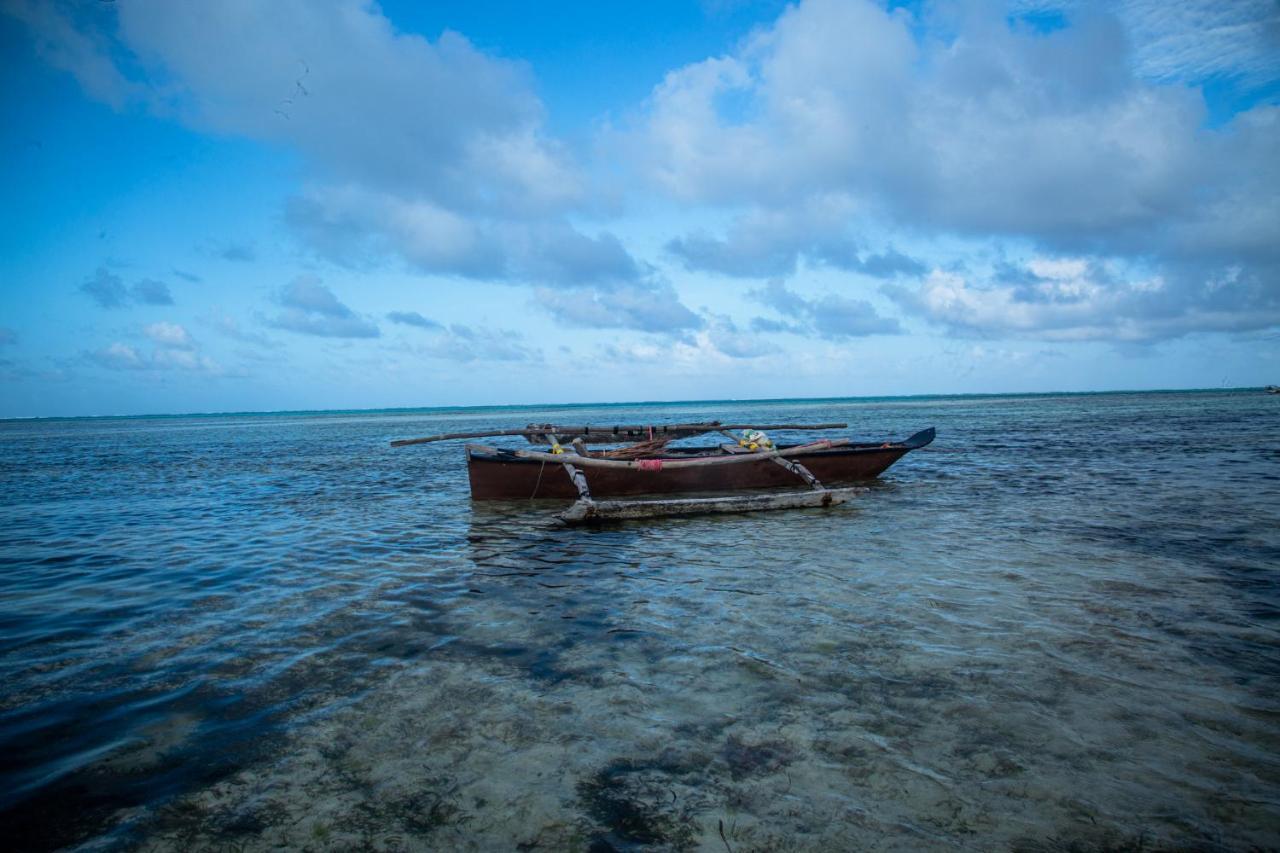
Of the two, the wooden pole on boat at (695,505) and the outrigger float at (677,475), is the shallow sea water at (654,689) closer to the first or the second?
the wooden pole on boat at (695,505)

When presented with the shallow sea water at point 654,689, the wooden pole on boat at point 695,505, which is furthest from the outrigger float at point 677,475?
the shallow sea water at point 654,689

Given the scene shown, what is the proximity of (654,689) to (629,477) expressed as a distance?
8.31m

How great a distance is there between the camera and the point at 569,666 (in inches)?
186

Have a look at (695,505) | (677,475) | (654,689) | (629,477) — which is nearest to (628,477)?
(629,477)

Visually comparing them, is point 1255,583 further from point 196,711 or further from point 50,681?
point 50,681

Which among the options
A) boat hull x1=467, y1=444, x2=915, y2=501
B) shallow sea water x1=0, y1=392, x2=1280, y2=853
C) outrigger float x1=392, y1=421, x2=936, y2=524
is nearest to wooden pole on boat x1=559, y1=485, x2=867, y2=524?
outrigger float x1=392, y1=421, x2=936, y2=524

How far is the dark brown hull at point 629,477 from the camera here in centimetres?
1236

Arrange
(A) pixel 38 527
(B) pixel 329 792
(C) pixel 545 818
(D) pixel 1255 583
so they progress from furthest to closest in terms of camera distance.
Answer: (A) pixel 38 527, (D) pixel 1255 583, (B) pixel 329 792, (C) pixel 545 818

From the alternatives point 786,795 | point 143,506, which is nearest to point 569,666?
point 786,795

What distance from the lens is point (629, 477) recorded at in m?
12.5

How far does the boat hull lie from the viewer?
1235 cm

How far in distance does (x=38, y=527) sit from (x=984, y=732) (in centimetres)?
1538

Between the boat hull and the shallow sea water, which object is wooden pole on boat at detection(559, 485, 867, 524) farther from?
the boat hull

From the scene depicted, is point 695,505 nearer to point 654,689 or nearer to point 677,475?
point 677,475
